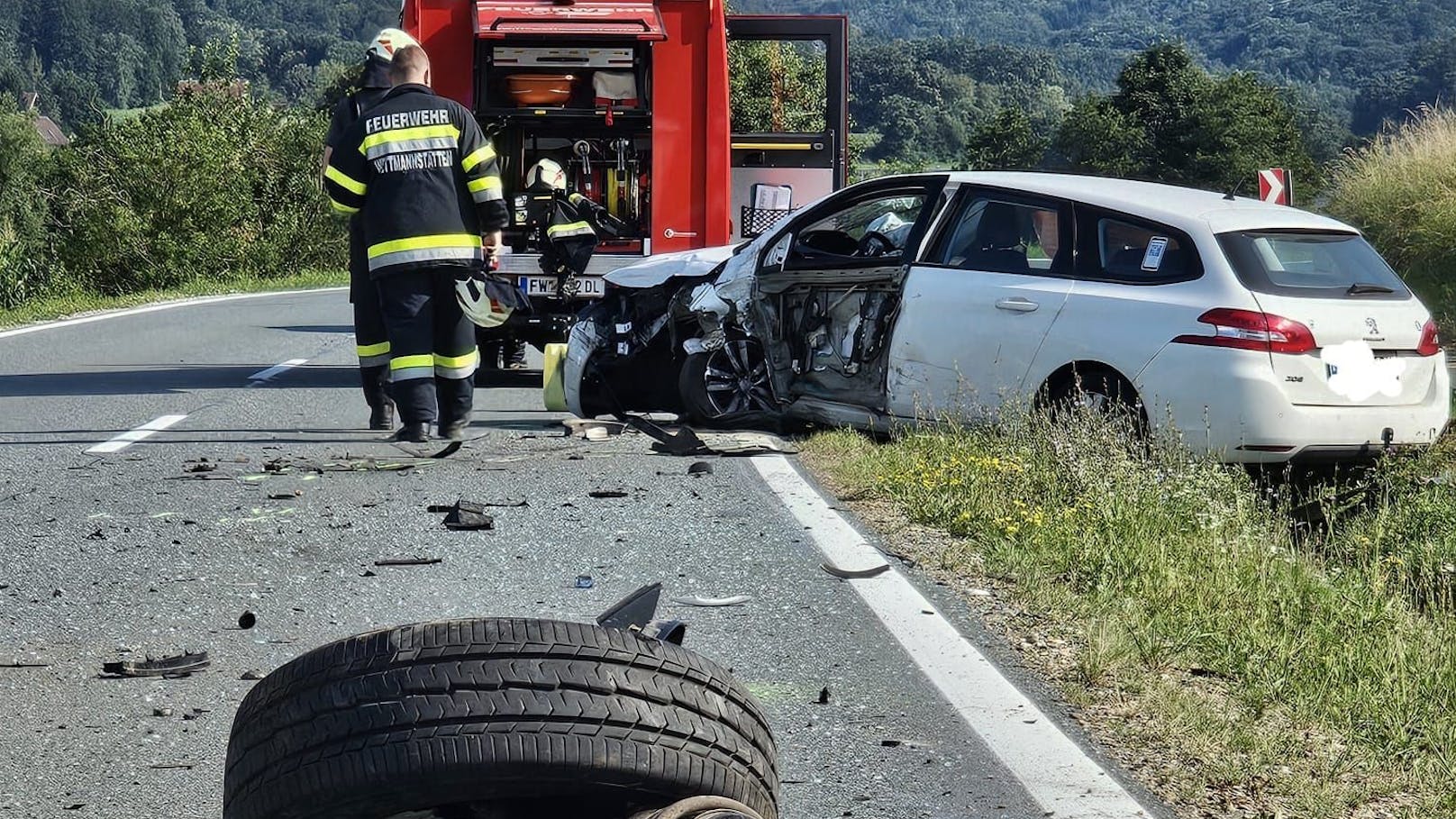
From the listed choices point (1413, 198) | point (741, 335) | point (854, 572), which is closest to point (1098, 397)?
point (854, 572)

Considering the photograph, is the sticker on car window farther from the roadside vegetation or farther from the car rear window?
the roadside vegetation

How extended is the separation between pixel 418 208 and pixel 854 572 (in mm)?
3444

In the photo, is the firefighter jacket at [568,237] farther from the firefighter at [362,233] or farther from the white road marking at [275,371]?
the firefighter at [362,233]

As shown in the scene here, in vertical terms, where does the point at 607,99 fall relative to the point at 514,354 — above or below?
above

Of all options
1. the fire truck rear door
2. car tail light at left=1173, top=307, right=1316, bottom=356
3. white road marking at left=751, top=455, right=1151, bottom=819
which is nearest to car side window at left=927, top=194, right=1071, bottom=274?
car tail light at left=1173, top=307, right=1316, bottom=356

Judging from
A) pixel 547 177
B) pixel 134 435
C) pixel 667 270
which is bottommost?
pixel 134 435

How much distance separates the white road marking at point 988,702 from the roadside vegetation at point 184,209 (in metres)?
23.6

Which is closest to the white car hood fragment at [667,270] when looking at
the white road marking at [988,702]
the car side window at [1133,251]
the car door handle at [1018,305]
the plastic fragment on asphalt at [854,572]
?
the car door handle at [1018,305]

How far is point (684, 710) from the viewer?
94.9 inches

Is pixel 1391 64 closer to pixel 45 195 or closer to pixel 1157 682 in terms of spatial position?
pixel 45 195

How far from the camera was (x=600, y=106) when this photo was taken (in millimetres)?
12602

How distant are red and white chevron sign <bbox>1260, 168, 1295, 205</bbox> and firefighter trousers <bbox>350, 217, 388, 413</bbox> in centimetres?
823

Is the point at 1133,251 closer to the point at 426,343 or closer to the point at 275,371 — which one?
the point at 426,343

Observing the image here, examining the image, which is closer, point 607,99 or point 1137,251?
point 1137,251
